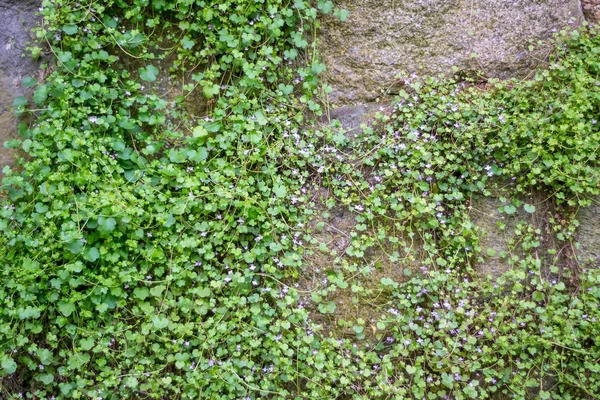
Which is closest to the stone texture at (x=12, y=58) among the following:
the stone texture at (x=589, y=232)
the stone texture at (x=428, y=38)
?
the stone texture at (x=428, y=38)

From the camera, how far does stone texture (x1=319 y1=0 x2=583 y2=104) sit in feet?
10.7

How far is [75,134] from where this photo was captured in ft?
9.54

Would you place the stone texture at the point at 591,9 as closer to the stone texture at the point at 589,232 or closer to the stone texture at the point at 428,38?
the stone texture at the point at 428,38

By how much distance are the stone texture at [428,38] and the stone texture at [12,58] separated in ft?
6.15

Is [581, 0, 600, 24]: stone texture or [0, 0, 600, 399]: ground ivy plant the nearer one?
[0, 0, 600, 399]: ground ivy plant

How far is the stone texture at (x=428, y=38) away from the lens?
129 inches

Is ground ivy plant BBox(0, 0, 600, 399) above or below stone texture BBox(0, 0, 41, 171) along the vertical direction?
below

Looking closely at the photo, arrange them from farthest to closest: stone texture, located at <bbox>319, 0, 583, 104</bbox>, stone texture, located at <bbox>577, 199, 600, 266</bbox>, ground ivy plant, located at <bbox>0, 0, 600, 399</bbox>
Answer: stone texture, located at <bbox>319, 0, 583, 104</bbox> → stone texture, located at <bbox>577, 199, 600, 266</bbox> → ground ivy plant, located at <bbox>0, 0, 600, 399</bbox>

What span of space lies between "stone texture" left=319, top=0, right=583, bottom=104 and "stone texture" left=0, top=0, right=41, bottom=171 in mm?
1875

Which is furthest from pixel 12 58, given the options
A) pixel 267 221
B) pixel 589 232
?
pixel 589 232

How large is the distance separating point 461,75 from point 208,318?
7.26 feet

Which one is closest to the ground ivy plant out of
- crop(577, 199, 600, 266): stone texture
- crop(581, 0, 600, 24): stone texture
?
crop(577, 199, 600, 266): stone texture

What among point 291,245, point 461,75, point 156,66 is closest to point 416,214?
point 291,245

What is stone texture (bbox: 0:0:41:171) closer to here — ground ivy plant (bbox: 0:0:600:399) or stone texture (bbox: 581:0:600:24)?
ground ivy plant (bbox: 0:0:600:399)
